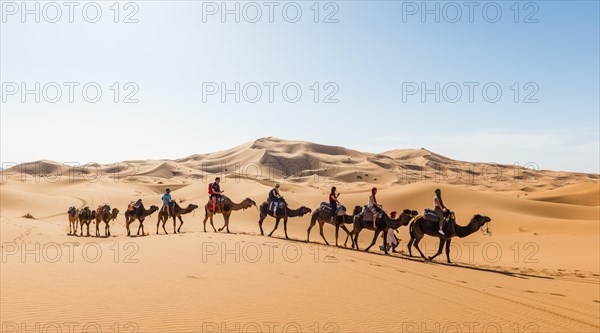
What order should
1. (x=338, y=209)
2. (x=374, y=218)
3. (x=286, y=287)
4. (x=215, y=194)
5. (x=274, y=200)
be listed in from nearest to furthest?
(x=286, y=287) < (x=374, y=218) < (x=338, y=209) < (x=274, y=200) < (x=215, y=194)

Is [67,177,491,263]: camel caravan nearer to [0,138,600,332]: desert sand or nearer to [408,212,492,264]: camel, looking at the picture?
[408,212,492,264]: camel

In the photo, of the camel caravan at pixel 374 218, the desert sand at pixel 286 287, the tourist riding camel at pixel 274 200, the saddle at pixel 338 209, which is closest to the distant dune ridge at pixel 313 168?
the camel caravan at pixel 374 218

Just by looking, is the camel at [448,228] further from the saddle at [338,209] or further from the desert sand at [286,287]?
the saddle at [338,209]

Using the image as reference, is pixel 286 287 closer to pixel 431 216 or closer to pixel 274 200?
pixel 431 216

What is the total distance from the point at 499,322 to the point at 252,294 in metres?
4.17

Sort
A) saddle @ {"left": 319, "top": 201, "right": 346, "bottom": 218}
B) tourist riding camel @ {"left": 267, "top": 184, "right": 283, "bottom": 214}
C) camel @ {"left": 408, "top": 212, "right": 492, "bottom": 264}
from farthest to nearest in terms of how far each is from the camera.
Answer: tourist riding camel @ {"left": 267, "top": 184, "right": 283, "bottom": 214} → saddle @ {"left": 319, "top": 201, "right": 346, "bottom": 218} → camel @ {"left": 408, "top": 212, "right": 492, "bottom": 264}

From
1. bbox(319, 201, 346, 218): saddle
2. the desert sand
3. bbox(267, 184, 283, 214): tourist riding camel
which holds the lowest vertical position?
the desert sand

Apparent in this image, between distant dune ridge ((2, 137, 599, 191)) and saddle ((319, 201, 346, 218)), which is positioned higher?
distant dune ridge ((2, 137, 599, 191))

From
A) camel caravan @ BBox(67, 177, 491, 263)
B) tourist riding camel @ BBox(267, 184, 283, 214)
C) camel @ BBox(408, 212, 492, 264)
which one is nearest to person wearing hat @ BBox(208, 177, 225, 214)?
camel caravan @ BBox(67, 177, 491, 263)

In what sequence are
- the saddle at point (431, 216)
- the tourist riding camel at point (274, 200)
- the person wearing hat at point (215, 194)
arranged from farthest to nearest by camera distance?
the person wearing hat at point (215, 194)
the tourist riding camel at point (274, 200)
the saddle at point (431, 216)

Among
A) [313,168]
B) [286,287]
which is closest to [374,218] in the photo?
[286,287]

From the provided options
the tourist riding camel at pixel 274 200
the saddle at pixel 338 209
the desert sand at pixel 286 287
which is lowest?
the desert sand at pixel 286 287

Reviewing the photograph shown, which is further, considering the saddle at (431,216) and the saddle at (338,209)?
the saddle at (338,209)

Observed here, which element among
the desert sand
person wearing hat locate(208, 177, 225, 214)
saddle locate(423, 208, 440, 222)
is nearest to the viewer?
the desert sand
